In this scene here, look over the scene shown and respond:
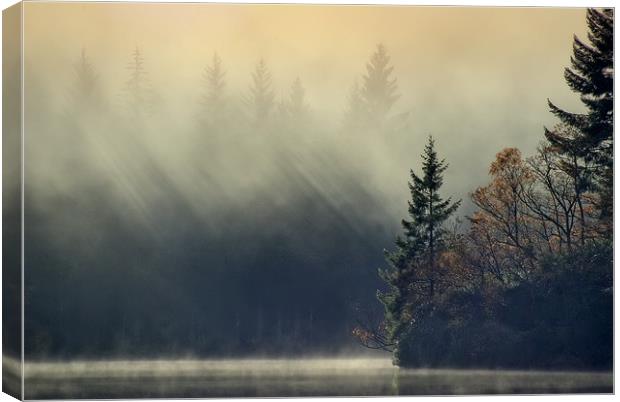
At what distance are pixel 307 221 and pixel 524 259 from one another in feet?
8.23

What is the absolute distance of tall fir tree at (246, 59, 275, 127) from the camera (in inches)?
665

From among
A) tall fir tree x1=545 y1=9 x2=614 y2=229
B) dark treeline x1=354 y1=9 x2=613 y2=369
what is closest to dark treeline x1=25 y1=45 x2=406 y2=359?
dark treeline x1=354 y1=9 x2=613 y2=369

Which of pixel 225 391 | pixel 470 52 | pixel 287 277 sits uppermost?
pixel 470 52

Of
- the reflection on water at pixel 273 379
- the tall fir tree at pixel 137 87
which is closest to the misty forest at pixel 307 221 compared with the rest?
the tall fir tree at pixel 137 87

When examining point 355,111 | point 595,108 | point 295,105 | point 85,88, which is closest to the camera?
point 85,88

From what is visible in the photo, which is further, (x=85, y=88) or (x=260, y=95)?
(x=260, y=95)

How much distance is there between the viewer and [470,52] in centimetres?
1725

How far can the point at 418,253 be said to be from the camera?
17.3m

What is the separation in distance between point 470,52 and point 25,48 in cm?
493

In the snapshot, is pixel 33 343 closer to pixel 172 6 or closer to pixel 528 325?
pixel 172 6

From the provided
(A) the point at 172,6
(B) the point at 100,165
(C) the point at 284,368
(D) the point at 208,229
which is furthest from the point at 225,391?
(A) the point at 172,6

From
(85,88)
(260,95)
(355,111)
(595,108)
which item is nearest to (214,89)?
(260,95)

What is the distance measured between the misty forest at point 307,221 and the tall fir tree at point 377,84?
25 millimetres

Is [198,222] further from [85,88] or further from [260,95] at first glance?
[85,88]
